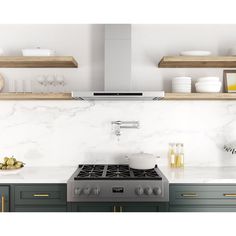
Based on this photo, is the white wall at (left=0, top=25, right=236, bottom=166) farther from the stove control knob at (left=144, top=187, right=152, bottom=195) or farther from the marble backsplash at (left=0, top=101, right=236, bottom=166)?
the stove control knob at (left=144, top=187, right=152, bottom=195)

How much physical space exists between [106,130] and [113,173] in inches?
24.1

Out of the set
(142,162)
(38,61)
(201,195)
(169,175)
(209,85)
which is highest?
(38,61)

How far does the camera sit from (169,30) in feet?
9.87

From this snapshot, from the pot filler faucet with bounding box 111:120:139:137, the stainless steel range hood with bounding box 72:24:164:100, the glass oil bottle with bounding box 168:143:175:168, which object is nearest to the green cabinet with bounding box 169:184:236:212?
the glass oil bottle with bounding box 168:143:175:168

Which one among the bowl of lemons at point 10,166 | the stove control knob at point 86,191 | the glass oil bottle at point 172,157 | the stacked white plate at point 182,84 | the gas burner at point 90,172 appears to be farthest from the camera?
the glass oil bottle at point 172,157

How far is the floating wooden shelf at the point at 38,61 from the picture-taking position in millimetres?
2617

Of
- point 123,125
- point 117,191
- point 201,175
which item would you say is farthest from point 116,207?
point 123,125

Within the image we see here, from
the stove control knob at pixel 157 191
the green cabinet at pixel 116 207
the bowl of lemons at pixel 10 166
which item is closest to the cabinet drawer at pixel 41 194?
the green cabinet at pixel 116 207

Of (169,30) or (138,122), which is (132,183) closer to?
(138,122)

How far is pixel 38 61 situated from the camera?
2641 mm

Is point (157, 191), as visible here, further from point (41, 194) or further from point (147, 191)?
point (41, 194)

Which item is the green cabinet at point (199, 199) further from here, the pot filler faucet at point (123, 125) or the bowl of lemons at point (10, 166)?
the bowl of lemons at point (10, 166)

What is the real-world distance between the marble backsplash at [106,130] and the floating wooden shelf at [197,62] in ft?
1.36
